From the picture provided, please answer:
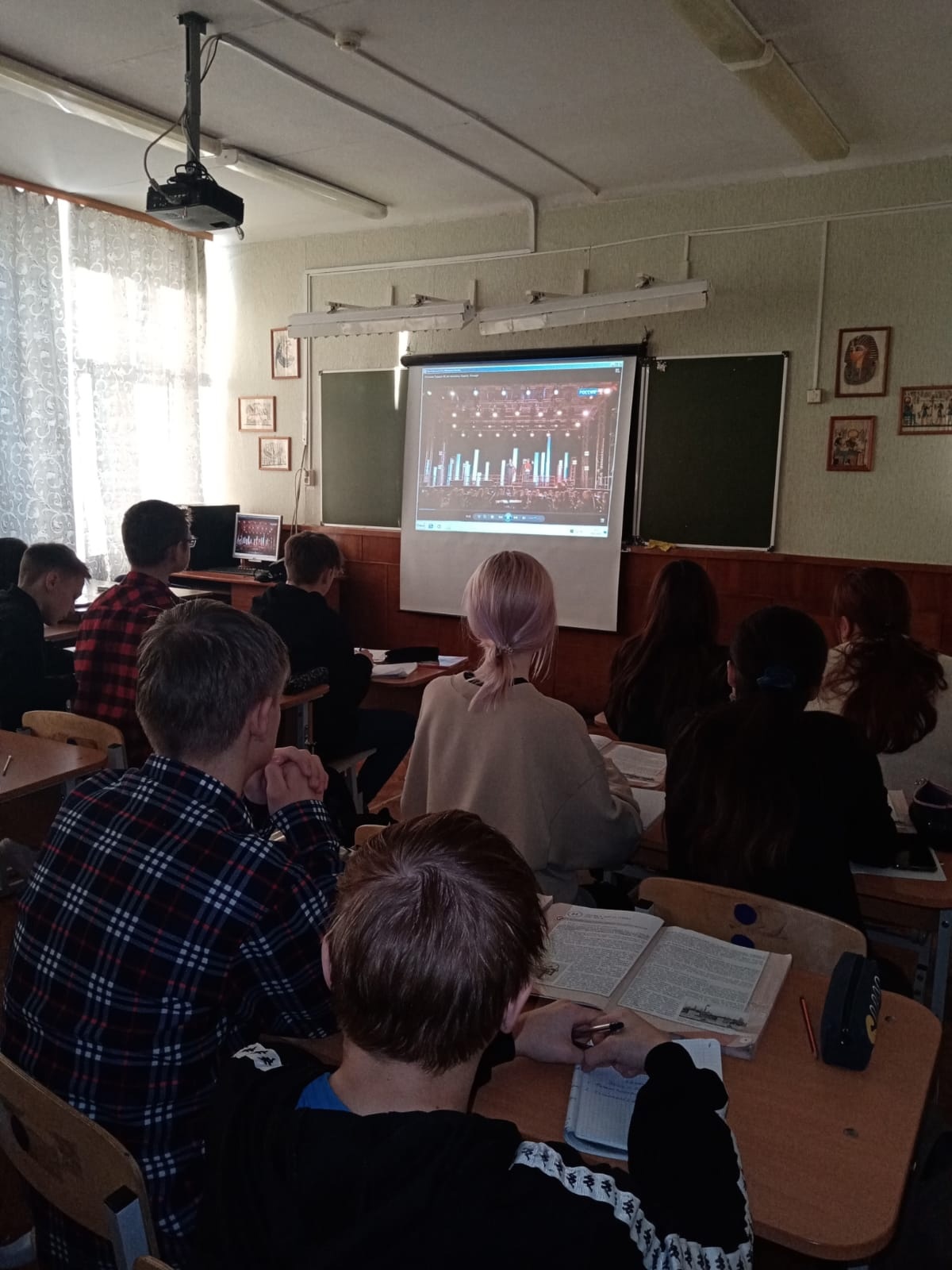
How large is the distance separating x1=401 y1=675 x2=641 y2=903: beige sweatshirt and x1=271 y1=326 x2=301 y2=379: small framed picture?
17.8 ft

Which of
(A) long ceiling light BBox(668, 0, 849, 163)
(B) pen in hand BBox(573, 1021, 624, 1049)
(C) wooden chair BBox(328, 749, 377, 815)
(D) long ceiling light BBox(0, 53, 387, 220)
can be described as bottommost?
(C) wooden chair BBox(328, 749, 377, 815)

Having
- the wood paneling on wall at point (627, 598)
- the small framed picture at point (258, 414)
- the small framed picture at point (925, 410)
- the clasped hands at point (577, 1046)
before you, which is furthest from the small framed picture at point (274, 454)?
the clasped hands at point (577, 1046)

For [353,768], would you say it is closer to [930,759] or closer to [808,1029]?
[930,759]

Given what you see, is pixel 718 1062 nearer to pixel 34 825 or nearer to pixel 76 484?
pixel 34 825

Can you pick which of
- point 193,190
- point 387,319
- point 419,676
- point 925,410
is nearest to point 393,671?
point 419,676

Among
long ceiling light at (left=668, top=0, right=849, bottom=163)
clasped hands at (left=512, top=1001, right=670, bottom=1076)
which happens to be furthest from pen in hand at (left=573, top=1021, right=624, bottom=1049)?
long ceiling light at (left=668, top=0, right=849, bottom=163)

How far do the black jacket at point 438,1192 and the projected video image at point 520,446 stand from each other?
199 inches

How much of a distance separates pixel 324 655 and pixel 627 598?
2.59 metres

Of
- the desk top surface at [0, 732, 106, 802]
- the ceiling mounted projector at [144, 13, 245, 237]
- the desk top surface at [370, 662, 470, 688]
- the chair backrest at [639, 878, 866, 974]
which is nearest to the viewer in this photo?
the chair backrest at [639, 878, 866, 974]

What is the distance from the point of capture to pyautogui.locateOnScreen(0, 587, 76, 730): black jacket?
11.4 ft

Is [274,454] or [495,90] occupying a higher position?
[495,90]

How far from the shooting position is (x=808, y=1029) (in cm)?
137

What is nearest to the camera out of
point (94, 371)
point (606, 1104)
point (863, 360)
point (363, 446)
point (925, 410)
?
point (606, 1104)

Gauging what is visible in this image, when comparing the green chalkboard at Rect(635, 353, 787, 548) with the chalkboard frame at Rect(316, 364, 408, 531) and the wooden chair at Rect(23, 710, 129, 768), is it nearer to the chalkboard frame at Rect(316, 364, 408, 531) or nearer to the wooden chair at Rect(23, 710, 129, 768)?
the chalkboard frame at Rect(316, 364, 408, 531)
